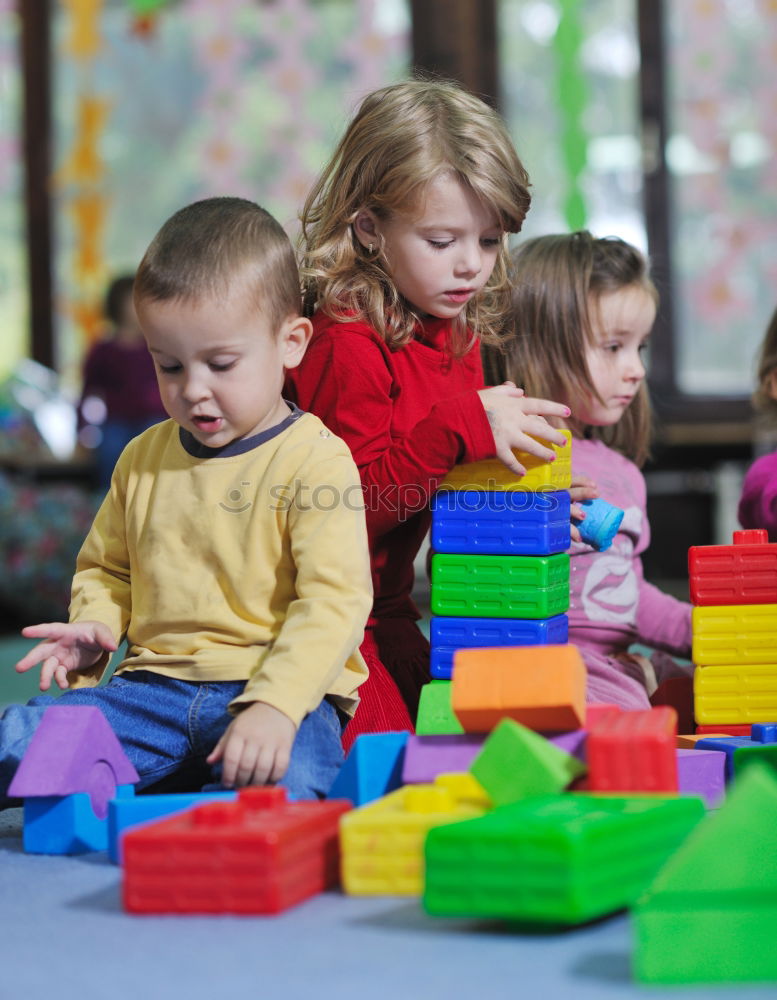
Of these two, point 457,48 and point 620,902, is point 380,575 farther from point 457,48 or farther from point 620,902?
point 457,48

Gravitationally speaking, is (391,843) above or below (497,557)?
below

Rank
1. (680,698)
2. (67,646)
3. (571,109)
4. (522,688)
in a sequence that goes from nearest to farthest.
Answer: (522,688) < (67,646) < (680,698) < (571,109)

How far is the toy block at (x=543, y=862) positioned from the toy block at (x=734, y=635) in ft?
1.70

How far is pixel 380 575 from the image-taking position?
1476 millimetres

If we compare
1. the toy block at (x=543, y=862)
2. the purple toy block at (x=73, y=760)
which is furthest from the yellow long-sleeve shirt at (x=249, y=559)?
the toy block at (x=543, y=862)

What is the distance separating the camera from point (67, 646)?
1270 mm

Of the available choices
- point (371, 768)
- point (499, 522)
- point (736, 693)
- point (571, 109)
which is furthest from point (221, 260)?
point (571, 109)

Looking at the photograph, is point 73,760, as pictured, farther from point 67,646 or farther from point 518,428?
→ point 518,428

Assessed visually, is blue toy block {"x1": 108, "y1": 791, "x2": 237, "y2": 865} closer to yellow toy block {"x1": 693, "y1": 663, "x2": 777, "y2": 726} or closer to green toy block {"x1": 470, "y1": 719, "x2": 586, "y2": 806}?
green toy block {"x1": 470, "y1": 719, "x2": 586, "y2": 806}

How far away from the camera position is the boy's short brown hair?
1176 mm

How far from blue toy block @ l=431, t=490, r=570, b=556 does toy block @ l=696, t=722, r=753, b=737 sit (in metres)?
0.26

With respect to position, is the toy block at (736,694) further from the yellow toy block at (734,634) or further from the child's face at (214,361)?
the child's face at (214,361)

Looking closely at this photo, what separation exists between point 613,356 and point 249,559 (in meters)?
0.61

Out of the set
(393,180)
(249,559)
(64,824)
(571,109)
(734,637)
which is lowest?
(64,824)
